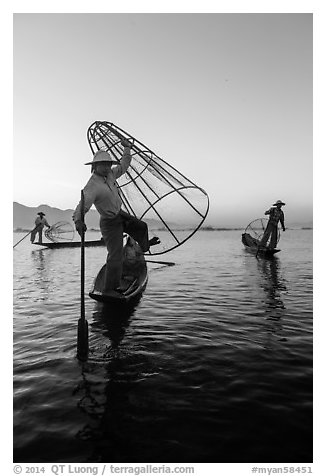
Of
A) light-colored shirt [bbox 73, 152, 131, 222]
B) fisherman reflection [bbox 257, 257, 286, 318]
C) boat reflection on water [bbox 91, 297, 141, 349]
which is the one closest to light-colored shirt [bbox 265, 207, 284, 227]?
fisherman reflection [bbox 257, 257, 286, 318]

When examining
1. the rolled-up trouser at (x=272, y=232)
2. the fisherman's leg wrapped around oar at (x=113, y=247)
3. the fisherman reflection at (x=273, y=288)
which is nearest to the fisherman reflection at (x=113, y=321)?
the fisherman's leg wrapped around oar at (x=113, y=247)

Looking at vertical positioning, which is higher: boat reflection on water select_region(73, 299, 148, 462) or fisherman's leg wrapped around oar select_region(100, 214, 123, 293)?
fisherman's leg wrapped around oar select_region(100, 214, 123, 293)

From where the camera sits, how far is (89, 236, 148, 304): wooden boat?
711 centimetres

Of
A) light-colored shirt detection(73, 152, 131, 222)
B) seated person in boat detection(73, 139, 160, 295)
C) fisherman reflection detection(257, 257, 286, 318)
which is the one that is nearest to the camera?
light-colored shirt detection(73, 152, 131, 222)

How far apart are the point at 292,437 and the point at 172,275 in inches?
484

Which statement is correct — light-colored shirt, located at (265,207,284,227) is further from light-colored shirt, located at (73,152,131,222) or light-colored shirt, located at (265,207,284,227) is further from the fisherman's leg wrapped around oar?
light-colored shirt, located at (73,152,131,222)

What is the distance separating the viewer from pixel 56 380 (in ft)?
14.8

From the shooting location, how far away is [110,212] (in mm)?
6828

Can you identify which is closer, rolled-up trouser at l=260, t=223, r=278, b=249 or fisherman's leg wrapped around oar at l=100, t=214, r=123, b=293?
fisherman's leg wrapped around oar at l=100, t=214, r=123, b=293

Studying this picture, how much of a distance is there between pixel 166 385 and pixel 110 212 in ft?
12.8

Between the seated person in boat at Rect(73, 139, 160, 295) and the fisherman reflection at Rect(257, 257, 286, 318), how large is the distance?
13.1 feet
